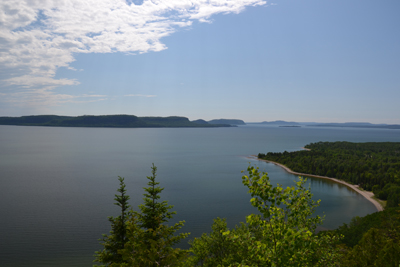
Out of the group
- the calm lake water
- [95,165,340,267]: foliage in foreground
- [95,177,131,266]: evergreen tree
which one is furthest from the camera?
the calm lake water

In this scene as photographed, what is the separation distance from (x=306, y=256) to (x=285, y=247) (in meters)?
1.64

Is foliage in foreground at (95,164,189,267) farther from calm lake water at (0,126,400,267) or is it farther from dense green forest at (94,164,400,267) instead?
calm lake water at (0,126,400,267)

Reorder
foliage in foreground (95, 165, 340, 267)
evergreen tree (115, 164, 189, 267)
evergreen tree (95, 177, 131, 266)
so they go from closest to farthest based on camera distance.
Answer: foliage in foreground (95, 165, 340, 267) → evergreen tree (115, 164, 189, 267) → evergreen tree (95, 177, 131, 266)

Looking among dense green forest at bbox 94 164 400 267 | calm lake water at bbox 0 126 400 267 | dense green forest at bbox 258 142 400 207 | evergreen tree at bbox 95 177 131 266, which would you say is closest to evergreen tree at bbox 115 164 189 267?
dense green forest at bbox 94 164 400 267

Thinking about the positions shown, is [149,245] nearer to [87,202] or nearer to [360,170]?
[87,202]

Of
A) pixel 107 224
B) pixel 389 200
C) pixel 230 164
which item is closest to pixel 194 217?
pixel 107 224

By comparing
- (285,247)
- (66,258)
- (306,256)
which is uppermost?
(285,247)

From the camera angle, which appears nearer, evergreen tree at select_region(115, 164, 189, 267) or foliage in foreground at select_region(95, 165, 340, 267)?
foliage in foreground at select_region(95, 165, 340, 267)

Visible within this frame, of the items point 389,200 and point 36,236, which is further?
point 389,200

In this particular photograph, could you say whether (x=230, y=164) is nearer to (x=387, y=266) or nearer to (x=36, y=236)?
(x=36, y=236)

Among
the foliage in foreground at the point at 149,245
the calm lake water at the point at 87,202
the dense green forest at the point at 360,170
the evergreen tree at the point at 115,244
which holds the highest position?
the foliage in foreground at the point at 149,245

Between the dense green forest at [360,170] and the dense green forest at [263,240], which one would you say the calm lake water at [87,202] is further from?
the dense green forest at [263,240]

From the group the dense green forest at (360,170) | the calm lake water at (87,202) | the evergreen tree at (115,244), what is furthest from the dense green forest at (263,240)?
the dense green forest at (360,170)

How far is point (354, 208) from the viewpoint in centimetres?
5547
